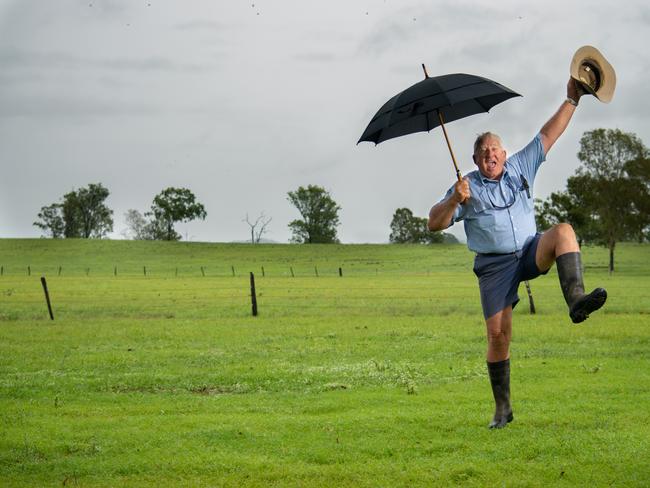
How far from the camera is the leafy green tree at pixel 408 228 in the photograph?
555 feet

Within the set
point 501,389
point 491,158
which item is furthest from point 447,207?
point 501,389

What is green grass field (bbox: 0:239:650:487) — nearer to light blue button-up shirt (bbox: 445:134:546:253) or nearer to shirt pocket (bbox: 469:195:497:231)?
light blue button-up shirt (bbox: 445:134:546:253)

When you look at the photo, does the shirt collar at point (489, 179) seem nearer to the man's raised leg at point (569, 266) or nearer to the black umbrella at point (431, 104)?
the black umbrella at point (431, 104)

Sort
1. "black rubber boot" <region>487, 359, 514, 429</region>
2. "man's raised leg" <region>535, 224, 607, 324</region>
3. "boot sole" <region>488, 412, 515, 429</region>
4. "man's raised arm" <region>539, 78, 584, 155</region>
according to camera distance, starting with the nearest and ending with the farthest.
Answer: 1. "man's raised leg" <region>535, 224, 607, 324</region>
2. "man's raised arm" <region>539, 78, 584, 155</region>
3. "black rubber boot" <region>487, 359, 514, 429</region>
4. "boot sole" <region>488, 412, 515, 429</region>

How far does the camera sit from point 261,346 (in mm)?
22703

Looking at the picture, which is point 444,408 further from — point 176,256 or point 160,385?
point 176,256

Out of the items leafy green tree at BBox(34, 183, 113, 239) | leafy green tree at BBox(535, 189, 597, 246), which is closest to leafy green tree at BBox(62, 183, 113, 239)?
leafy green tree at BBox(34, 183, 113, 239)

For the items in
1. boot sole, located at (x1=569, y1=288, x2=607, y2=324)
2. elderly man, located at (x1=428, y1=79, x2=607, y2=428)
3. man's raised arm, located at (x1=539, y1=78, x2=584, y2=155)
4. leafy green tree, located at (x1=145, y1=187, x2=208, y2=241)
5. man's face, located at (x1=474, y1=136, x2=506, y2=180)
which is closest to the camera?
boot sole, located at (x1=569, y1=288, x2=607, y2=324)

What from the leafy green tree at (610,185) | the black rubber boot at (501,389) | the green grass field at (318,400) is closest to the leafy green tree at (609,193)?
the leafy green tree at (610,185)

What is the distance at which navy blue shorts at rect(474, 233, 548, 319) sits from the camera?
9.02 m

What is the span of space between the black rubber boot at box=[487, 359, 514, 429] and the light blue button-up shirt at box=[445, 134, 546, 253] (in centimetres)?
149

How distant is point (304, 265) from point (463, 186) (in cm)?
9599

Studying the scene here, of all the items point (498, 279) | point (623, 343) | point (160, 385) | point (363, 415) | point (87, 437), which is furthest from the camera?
point (623, 343)

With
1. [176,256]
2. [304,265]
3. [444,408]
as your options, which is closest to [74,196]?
[176,256]
